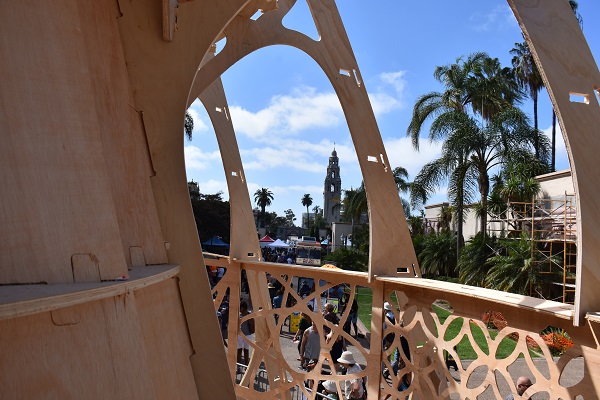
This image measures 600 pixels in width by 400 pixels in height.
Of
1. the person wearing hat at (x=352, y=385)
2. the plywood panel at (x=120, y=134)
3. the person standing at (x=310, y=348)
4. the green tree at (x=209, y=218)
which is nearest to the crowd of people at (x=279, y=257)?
the green tree at (x=209, y=218)

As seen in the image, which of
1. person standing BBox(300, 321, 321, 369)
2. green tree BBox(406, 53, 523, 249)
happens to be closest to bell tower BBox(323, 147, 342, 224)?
green tree BBox(406, 53, 523, 249)

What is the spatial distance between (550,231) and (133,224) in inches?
571

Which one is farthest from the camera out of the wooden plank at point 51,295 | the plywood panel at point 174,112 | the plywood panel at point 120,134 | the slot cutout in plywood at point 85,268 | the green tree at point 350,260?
the green tree at point 350,260

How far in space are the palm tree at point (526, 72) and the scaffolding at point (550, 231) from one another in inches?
584

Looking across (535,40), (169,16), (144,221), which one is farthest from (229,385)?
(535,40)

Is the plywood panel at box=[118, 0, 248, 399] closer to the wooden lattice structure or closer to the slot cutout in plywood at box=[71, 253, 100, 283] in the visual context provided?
the wooden lattice structure

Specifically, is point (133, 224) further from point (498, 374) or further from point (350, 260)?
point (350, 260)

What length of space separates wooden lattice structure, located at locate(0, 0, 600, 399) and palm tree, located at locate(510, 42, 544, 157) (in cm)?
2895

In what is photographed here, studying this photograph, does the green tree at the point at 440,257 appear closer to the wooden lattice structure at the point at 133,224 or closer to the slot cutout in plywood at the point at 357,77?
the slot cutout in plywood at the point at 357,77

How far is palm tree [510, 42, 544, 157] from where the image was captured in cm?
2916

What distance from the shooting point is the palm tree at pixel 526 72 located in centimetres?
2916

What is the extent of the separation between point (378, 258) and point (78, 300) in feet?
11.1

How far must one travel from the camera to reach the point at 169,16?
225cm

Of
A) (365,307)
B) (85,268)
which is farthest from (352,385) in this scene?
(365,307)
